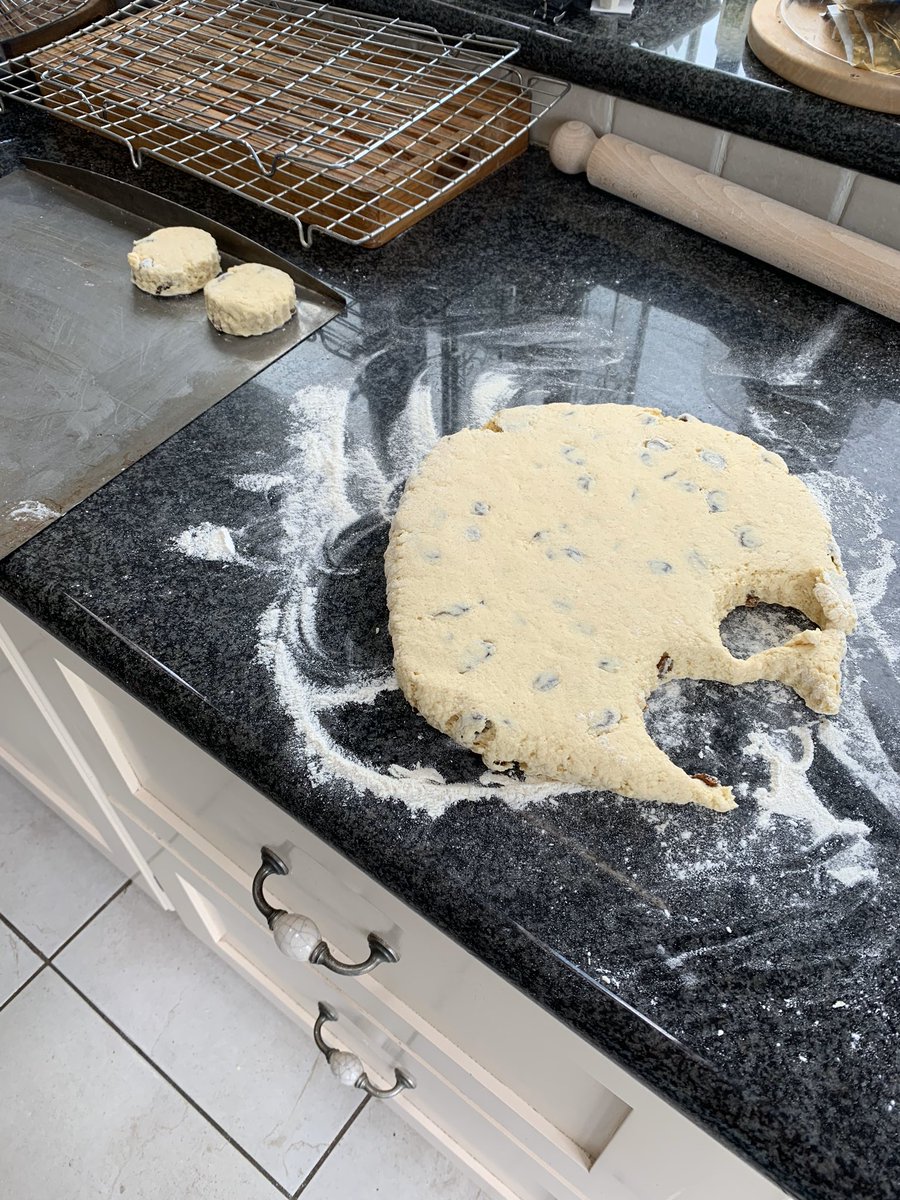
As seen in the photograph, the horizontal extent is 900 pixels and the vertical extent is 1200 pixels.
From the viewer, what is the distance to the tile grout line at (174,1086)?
1.10m

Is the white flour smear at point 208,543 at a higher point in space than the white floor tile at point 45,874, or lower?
higher

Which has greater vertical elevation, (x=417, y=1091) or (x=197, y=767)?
(x=197, y=767)

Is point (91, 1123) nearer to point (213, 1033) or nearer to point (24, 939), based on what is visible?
point (213, 1033)

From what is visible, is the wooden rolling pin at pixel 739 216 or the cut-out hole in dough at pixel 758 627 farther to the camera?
the wooden rolling pin at pixel 739 216

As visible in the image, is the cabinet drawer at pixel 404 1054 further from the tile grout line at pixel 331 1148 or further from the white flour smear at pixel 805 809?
the white flour smear at pixel 805 809

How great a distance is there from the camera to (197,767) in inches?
27.0

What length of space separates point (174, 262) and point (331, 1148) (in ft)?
3.51

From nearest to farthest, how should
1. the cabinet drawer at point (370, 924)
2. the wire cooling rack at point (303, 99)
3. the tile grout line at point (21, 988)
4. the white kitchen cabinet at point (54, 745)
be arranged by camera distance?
the cabinet drawer at point (370, 924) → the white kitchen cabinet at point (54, 745) → the wire cooling rack at point (303, 99) → the tile grout line at point (21, 988)

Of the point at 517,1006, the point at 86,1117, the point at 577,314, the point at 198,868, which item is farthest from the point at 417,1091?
the point at 577,314

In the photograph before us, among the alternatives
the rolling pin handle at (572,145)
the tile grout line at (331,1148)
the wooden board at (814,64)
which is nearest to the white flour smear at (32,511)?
the rolling pin handle at (572,145)

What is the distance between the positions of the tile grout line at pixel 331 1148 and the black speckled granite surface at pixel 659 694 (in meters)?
0.80

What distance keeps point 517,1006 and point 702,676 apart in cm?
24

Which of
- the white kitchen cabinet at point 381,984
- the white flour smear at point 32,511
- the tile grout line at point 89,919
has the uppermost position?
the white flour smear at point 32,511

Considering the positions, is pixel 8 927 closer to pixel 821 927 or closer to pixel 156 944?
pixel 156 944
